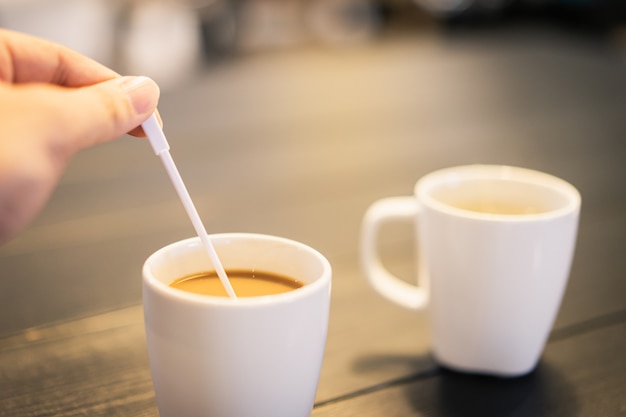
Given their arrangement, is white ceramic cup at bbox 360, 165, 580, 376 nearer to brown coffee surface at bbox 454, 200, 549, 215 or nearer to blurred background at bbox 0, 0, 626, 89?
brown coffee surface at bbox 454, 200, 549, 215

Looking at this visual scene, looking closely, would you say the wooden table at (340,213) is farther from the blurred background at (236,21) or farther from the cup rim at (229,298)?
the blurred background at (236,21)

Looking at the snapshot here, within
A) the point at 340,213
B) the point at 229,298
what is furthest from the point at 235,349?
the point at 340,213

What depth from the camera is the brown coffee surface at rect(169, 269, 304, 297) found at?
0.60m

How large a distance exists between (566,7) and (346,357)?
120 inches

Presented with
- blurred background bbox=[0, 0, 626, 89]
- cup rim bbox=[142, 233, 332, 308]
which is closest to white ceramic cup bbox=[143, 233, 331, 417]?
cup rim bbox=[142, 233, 332, 308]

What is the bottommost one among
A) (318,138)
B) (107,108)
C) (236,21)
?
(236,21)

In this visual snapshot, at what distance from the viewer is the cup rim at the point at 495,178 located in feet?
2.25

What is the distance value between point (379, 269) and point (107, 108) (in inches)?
15.9

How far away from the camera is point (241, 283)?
2.02 ft

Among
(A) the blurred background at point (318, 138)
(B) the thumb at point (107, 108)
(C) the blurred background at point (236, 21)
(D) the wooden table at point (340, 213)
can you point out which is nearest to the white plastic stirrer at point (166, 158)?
(B) the thumb at point (107, 108)

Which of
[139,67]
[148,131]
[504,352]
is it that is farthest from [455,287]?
[139,67]

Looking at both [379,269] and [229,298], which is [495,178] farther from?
[229,298]

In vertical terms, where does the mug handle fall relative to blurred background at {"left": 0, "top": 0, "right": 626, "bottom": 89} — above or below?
above

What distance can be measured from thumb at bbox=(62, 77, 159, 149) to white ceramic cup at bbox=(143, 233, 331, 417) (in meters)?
0.10
